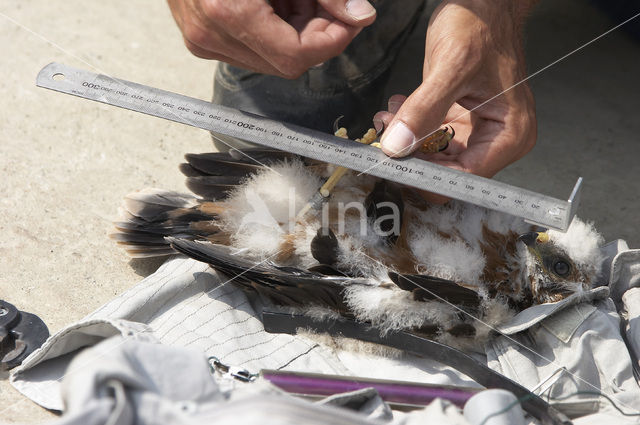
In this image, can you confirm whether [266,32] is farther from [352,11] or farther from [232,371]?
[232,371]

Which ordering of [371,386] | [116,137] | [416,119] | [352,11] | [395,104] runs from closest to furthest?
[371,386] < [416,119] < [352,11] < [395,104] < [116,137]

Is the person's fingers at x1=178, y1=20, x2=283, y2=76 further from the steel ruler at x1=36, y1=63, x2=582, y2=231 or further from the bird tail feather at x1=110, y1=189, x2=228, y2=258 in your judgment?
the bird tail feather at x1=110, y1=189, x2=228, y2=258

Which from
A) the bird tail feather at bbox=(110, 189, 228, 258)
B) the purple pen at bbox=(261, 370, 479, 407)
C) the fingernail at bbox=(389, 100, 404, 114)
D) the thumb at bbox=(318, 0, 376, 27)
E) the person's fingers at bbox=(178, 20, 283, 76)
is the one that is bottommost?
the purple pen at bbox=(261, 370, 479, 407)

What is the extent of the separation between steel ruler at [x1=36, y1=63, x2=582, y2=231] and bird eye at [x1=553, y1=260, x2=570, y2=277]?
0.18 meters

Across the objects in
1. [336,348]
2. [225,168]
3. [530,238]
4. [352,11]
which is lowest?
[336,348]

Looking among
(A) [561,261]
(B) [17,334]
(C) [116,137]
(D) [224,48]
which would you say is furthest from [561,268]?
(C) [116,137]

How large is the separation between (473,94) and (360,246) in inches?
22.3

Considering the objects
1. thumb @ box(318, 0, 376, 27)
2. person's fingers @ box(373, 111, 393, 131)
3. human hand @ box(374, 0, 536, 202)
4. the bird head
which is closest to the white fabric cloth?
the bird head

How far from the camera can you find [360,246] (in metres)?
1.85

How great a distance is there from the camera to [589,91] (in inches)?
122

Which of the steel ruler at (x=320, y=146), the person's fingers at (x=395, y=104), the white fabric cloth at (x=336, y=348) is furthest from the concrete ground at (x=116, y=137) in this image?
the person's fingers at (x=395, y=104)

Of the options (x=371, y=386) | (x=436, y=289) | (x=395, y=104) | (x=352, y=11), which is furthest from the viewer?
(x=395, y=104)

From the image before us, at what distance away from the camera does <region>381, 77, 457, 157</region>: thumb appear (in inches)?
69.9

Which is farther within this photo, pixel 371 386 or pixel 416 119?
pixel 416 119
